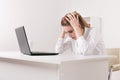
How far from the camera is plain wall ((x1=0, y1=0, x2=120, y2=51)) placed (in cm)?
317

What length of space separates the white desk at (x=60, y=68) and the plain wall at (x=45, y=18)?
1.58 m

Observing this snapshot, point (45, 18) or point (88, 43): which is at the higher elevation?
point (45, 18)

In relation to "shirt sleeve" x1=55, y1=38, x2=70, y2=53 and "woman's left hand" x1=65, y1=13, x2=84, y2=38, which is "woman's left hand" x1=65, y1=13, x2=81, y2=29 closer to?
"woman's left hand" x1=65, y1=13, x2=84, y2=38

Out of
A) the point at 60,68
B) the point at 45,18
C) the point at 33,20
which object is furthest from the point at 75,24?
the point at 45,18

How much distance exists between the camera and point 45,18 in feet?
12.2

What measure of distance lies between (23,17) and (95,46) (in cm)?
192

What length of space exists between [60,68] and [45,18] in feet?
8.55

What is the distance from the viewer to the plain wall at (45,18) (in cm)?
317

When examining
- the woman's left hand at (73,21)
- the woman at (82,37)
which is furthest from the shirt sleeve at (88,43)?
the woman's left hand at (73,21)

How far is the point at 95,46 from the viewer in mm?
1722

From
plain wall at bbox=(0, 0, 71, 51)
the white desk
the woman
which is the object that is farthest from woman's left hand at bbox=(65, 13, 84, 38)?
plain wall at bbox=(0, 0, 71, 51)

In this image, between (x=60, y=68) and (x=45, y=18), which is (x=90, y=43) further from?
(x=45, y=18)

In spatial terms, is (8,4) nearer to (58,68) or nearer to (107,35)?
(107,35)

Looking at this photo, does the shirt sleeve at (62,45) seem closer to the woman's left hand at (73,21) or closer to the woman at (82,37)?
the woman at (82,37)
